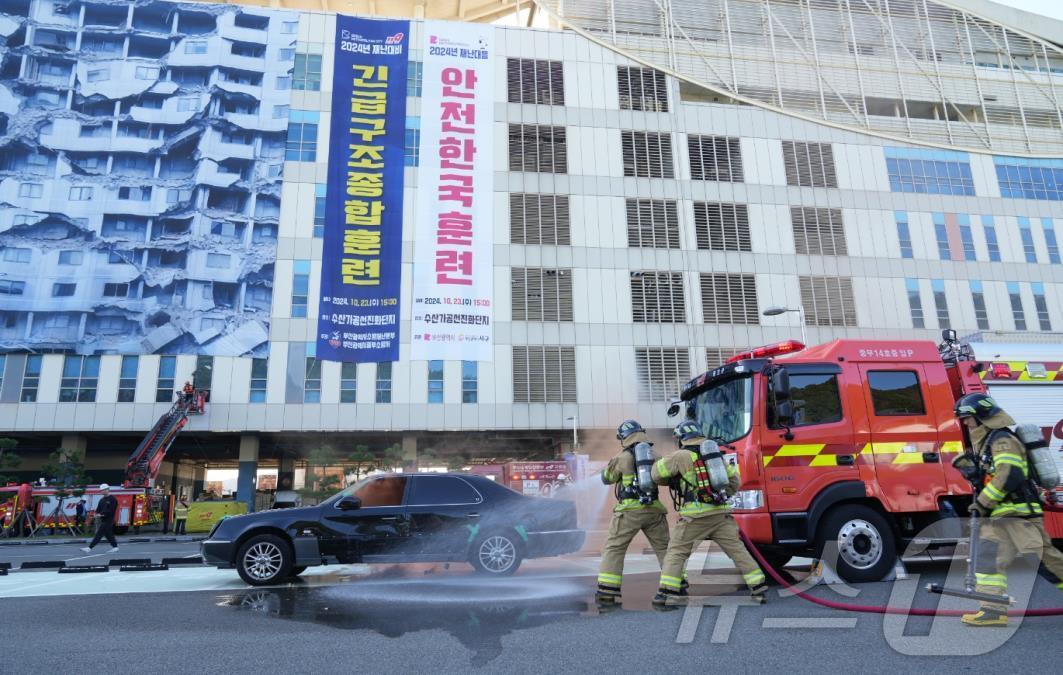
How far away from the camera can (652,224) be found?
3353 centimetres

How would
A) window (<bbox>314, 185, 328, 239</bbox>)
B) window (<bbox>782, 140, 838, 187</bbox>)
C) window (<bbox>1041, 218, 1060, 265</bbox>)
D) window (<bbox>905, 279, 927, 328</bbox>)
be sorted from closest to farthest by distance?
window (<bbox>314, 185, 328, 239</bbox>) → window (<bbox>905, 279, 927, 328</bbox>) → window (<bbox>782, 140, 838, 187</bbox>) → window (<bbox>1041, 218, 1060, 265</bbox>)

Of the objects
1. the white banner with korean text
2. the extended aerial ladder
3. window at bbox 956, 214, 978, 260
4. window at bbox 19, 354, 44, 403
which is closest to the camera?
the extended aerial ladder

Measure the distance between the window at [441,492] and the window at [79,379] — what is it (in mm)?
26520

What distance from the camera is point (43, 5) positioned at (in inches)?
1313

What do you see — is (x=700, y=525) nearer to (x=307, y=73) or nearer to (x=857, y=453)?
(x=857, y=453)

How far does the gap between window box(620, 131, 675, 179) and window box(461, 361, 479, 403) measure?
12340 millimetres

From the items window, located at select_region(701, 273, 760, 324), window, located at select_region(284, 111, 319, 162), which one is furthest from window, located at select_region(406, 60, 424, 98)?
window, located at select_region(701, 273, 760, 324)

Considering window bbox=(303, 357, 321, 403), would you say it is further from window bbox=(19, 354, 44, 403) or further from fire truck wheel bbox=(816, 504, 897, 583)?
fire truck wheel bbox=(816, 504, 897, 583)

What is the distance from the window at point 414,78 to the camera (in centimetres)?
3369

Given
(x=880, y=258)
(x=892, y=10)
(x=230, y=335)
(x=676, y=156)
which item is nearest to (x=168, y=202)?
(x=230, y=335)

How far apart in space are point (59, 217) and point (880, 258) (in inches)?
1515

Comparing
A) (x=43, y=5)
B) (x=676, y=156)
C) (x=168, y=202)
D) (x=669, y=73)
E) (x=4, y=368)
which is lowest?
(x=4, y=368)

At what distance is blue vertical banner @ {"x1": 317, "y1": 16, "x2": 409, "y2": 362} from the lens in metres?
30.5

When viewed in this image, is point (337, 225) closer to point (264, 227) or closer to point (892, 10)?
point (264, 227)
